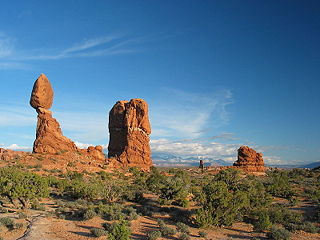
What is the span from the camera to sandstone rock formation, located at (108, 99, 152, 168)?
47.1 meters

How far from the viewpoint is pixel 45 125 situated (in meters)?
39.9

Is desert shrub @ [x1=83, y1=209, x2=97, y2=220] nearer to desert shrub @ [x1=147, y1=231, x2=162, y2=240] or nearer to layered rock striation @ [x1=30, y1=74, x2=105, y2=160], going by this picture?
desert shrub @ [x1=147, y1=231, x2=162, y2=240]

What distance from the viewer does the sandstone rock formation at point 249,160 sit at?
55188mm

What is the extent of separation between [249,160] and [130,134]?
27810 mm

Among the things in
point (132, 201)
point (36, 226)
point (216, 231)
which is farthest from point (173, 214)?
point (36, 226)

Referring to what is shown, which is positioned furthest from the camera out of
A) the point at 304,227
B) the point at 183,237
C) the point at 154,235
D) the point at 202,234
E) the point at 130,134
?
the point at 130,134

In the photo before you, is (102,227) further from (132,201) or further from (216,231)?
(132,201)

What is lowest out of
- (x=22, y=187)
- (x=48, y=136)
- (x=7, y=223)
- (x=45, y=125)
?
(x=7, y=223)

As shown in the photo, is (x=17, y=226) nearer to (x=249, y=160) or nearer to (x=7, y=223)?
(x=7, y=223)

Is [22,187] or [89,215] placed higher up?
[22,187]

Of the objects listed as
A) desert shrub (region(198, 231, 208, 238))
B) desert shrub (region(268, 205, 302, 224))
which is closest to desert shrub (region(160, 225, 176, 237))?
desert shrub (region(198, 231, 208, 238))

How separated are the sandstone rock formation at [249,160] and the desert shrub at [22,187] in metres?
46.2

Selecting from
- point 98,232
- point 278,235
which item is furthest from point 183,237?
point 278,235

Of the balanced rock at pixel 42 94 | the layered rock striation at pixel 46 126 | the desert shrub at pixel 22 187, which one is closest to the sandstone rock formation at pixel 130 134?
the layered rock striation at pixel 46 126
